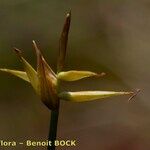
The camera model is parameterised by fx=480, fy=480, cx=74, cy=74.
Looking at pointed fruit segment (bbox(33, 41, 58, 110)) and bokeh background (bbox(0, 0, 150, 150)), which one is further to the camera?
bokeh background (bbox(0, 0, 150, 150))

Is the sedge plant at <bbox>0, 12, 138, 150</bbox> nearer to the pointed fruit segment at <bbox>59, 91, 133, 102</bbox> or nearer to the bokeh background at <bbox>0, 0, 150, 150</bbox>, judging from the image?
the pointed fruit segment at <bbox>59, 91, 133, 102</bbox>

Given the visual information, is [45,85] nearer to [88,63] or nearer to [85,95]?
[85,95]

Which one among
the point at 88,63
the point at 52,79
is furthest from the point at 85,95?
the point at 88,63

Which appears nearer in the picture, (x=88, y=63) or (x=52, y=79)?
(x=52, y=79)

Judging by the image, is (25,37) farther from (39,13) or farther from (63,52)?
(63,52)

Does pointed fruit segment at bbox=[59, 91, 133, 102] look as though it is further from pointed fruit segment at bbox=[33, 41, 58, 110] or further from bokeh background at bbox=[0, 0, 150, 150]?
bokeh background at bbox=[0, 0, 150, 150]

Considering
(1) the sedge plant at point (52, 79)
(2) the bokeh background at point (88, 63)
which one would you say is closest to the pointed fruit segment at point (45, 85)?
(1) the sedge plant at point (52, 79)

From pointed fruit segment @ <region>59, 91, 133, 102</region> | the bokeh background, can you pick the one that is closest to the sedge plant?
pointed fruit segment @ <region>59, 91, 133, 102</region>

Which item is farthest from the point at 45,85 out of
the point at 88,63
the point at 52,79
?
the point at 88,63
